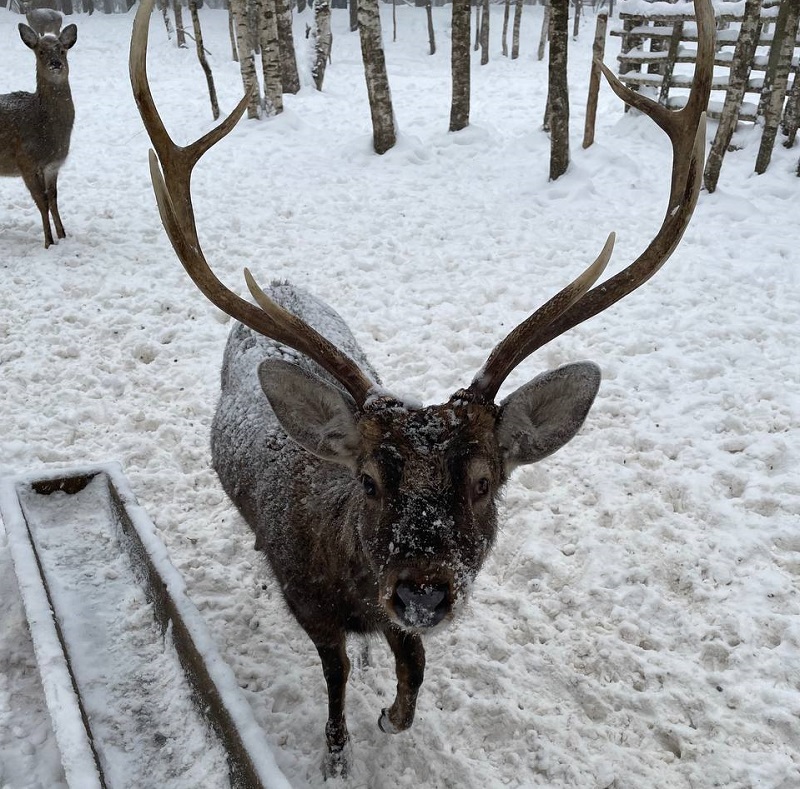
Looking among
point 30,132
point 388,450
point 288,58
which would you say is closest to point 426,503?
point 388,450

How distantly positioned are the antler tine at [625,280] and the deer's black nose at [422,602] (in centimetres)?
81

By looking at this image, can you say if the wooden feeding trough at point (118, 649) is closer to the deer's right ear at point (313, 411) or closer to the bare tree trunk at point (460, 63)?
the deer's right ear at point (313, 411)

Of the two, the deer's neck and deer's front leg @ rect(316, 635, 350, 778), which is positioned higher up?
the deer's neck

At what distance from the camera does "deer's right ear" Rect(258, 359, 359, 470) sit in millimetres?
2742

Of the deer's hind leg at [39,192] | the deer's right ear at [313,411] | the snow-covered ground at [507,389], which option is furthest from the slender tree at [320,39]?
the deer's right ear at [313,411]

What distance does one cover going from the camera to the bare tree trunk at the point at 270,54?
13297mm

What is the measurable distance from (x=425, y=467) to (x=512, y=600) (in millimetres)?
2089

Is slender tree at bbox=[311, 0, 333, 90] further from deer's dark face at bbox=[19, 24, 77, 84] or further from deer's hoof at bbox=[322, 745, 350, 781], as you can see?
deer's hoof at bbox=[322, 745, 350, 781]

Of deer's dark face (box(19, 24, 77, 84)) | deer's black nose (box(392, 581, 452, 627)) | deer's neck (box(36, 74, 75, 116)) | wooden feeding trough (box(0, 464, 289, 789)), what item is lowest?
wooden feeding trough (box(0, 464, 289, 789))

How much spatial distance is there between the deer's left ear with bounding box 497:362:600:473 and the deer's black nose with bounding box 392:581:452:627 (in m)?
0.74

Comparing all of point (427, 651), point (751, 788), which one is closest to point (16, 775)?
point (427, 651)

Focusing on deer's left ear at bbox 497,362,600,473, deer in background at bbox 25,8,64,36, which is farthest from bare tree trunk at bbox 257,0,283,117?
deer's left ear at bbox 497,362,600,473

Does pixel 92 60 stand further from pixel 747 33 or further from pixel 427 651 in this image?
pixel 427 651

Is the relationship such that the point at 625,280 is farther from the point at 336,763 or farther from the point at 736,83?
the point at 736,83
